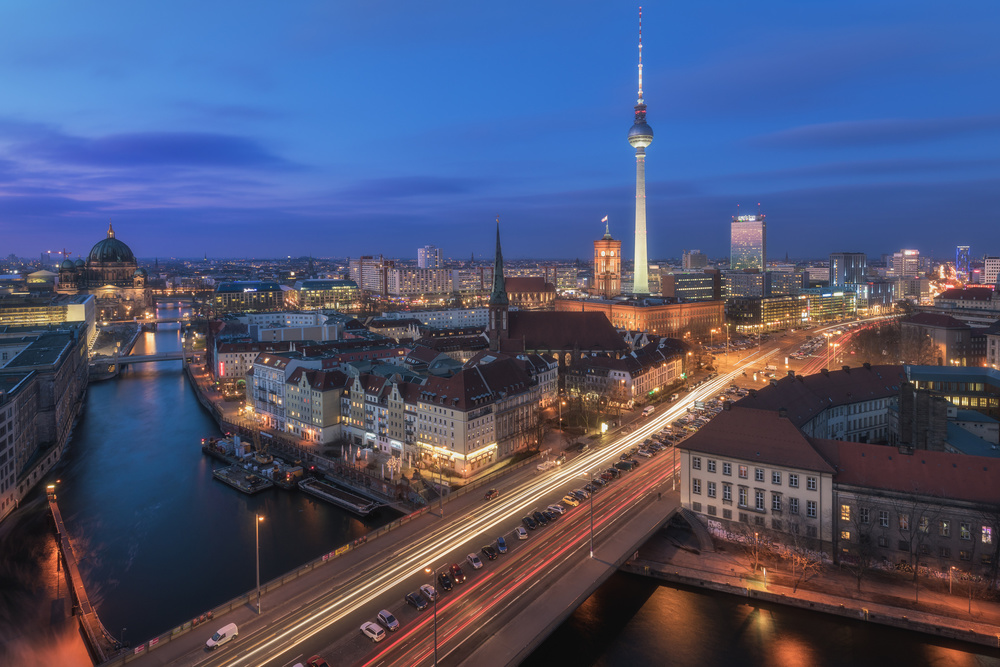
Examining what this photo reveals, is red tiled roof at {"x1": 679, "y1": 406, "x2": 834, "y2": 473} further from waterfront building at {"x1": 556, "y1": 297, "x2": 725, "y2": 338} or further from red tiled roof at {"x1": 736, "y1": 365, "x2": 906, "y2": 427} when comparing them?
waterfront building at {"x1": 556, "y1": 297, "x2": 725, "y2": 338}

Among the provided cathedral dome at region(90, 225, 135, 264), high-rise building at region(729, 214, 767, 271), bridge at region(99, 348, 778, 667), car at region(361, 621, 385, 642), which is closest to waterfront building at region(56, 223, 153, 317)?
cathedral dome at region(90, 225, 135, 264)

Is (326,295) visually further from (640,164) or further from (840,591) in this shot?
(840,591)

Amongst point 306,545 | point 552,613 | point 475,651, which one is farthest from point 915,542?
point 306,545

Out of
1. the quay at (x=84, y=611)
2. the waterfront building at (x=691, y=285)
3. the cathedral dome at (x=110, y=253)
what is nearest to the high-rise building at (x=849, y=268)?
the waterfront building at (x=691, y=285)

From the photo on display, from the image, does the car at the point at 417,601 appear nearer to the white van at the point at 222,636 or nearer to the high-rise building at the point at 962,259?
the white van at the point at 222,636

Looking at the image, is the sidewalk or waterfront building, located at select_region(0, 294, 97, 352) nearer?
the sidewalk
